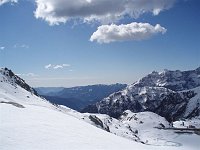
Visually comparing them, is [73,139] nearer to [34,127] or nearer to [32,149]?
[34,127]

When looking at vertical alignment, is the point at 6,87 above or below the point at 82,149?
above

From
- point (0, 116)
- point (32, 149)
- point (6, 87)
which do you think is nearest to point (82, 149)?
point (32, 149)

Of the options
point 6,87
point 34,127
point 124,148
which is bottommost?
point 124,148

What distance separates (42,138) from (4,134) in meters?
2.75

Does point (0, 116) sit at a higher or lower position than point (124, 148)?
higher

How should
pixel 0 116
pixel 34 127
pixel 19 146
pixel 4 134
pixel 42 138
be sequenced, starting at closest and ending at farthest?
1. pixel 19 146
2. pixel 4 134
3. pixel 42 138
4. pixel 34 127
5. pixel 0 116

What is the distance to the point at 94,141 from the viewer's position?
964 inches

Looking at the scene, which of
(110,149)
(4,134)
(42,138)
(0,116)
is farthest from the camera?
(0,116)

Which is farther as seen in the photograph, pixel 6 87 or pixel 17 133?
pixel 6 87

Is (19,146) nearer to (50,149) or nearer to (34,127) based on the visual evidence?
(50,149)

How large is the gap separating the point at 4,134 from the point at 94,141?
779cm

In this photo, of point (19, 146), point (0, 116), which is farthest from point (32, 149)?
point (0, 116)

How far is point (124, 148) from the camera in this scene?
24516 mm

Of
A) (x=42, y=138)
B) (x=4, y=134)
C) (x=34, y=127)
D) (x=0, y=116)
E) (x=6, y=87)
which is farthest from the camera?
(x=6, y=87)
